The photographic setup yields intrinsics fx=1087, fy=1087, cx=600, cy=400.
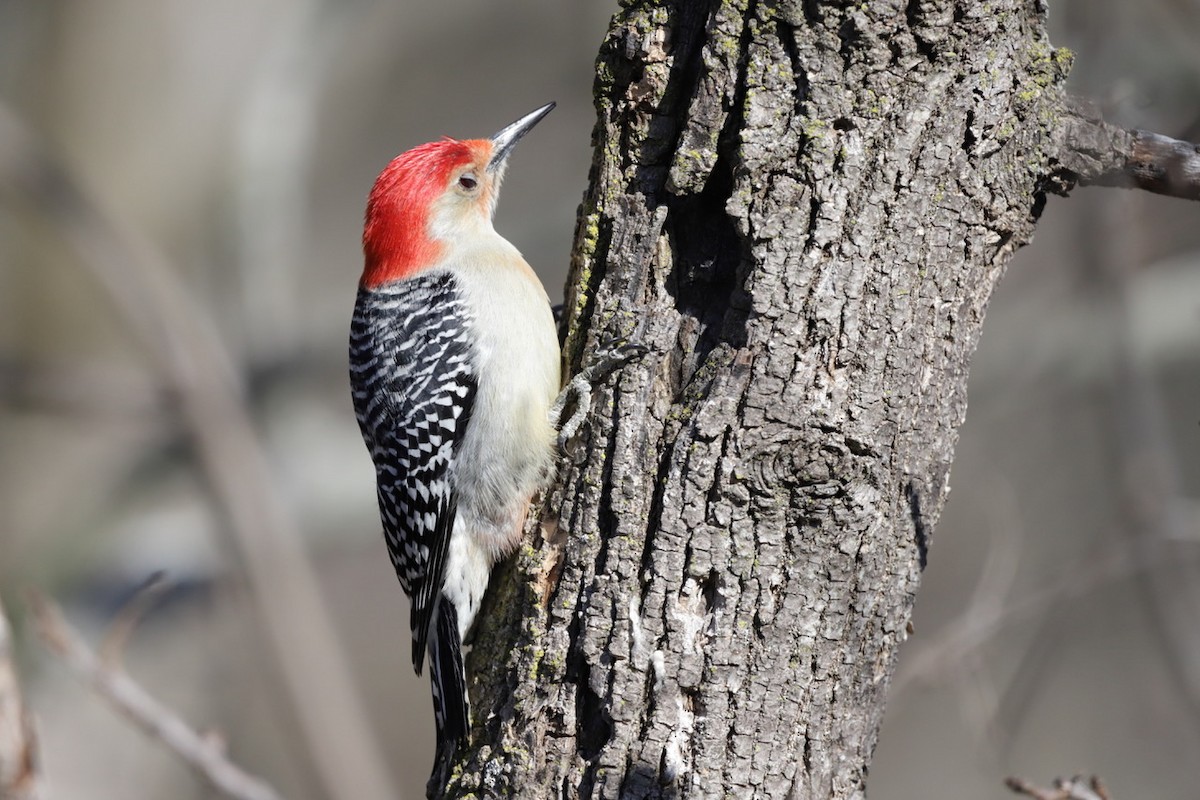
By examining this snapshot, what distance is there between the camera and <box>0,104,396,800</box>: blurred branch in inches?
171

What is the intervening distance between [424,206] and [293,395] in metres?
4.00

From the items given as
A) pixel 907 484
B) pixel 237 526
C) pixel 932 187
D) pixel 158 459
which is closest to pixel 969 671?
pixel 907 484

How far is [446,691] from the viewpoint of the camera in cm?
336

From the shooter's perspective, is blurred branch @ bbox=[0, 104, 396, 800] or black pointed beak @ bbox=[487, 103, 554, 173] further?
black pointed beak @ bbox=[487, 103, 554, 173]

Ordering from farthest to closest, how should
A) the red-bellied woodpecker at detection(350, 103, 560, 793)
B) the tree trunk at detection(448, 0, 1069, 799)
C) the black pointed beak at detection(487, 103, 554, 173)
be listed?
the black pointed beak at detection(487, 103, 554, 173), the red-bellied woodpecker at detection(350, 103, 560, 793), the tree trunk at detection(448, 0, 1069, 799)

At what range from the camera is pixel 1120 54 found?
613 centimetres

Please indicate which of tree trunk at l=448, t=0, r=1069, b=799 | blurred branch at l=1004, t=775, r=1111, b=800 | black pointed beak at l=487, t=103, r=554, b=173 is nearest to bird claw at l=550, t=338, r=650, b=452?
tree trunk at l=448, t=0, r=1069, b=799

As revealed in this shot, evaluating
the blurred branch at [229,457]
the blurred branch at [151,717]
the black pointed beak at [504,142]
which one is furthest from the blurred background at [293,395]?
the black pointed beak at [504,142]

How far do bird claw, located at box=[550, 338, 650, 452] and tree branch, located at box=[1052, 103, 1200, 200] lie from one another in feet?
3.50

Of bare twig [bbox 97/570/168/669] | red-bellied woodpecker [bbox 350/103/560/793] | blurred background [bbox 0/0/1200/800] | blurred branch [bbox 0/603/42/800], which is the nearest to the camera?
blurred branch [bbox 0/603/42/800]

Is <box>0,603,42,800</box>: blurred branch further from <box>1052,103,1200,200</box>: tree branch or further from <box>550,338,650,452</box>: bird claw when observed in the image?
<box>1052,103,1200,200</box>: tree branch

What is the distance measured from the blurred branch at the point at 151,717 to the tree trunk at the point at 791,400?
0.70 metres

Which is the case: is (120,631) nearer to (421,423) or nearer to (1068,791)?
(421,423)

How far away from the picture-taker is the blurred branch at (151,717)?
8.84 ft
